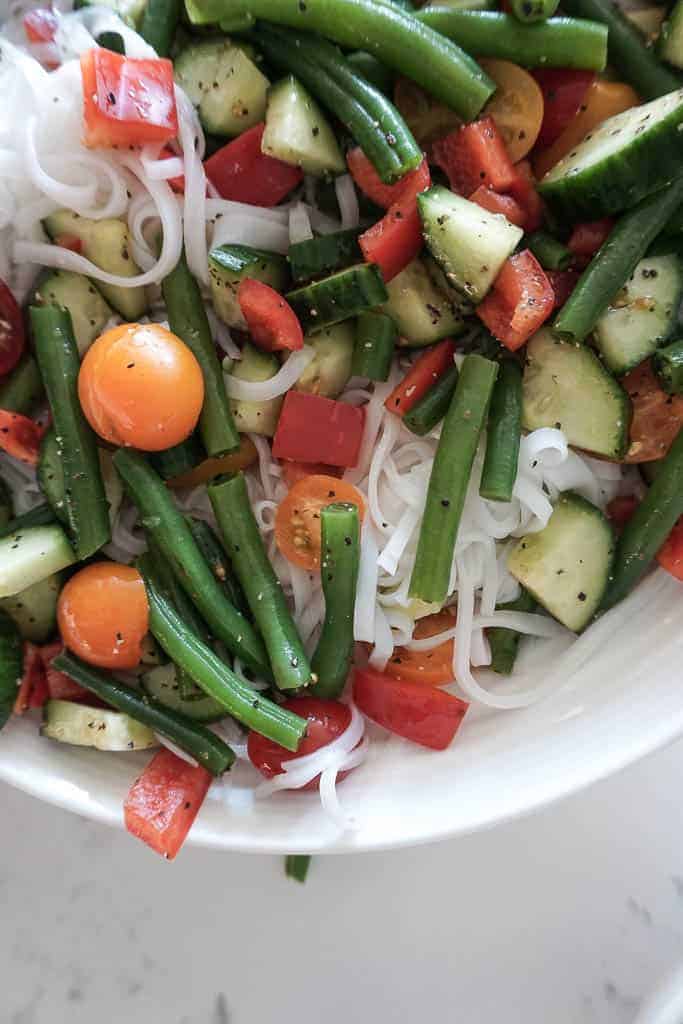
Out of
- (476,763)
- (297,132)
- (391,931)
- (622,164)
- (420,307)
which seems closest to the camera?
(622,164)

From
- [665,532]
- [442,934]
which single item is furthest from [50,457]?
[442,934]

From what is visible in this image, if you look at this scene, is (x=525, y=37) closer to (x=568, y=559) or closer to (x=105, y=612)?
(x=568, y=559)

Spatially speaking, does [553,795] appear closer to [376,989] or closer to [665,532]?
[665,532]

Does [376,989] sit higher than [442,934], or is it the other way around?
[442,934]

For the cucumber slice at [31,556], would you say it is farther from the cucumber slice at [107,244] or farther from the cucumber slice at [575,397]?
the cucumber slice at [575,397]

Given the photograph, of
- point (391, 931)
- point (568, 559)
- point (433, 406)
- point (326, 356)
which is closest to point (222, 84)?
point (326, 356)

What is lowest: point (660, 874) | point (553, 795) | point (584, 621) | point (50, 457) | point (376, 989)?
point (376, 989)

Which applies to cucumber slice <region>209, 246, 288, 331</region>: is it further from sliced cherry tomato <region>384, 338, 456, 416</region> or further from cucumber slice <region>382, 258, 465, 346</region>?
sliced cherry tomato <region>384, 338, 456, 416</region>
